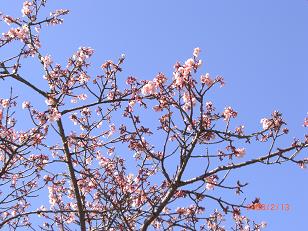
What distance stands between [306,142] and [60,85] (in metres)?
4.62

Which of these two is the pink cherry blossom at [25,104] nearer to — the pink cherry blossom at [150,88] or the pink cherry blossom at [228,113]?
the pink cherry blossom at [150,88]

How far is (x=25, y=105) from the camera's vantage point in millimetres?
8469

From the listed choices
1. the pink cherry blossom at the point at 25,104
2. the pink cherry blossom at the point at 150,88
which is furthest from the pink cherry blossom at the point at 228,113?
the pink cherry blossom at the point at 25,104

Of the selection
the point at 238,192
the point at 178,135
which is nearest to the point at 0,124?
the point at 178,135

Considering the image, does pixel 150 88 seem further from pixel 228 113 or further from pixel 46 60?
pixel 46 60

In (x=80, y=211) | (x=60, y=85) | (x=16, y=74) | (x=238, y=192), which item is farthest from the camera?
(x=60, y=85)

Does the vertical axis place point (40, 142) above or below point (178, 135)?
above

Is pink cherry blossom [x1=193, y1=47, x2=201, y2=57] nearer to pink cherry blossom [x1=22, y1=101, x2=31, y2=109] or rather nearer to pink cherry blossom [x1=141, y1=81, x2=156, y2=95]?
pink cherry blossom [x1=141, y1=81, x2=156, y2=95]

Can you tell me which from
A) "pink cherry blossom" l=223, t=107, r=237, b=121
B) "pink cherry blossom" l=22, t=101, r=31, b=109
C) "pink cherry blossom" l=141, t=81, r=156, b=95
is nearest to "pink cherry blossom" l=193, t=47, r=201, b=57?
"pink cherry blossom" l=141, t=81, r=156, b=95

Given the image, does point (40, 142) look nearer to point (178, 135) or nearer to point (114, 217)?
point (114, 217)

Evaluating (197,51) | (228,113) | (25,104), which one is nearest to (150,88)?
(197,51)

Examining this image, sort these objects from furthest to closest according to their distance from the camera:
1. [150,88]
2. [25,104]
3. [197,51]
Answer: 1. [25,104]
2. [150,88]
3. [197,51]

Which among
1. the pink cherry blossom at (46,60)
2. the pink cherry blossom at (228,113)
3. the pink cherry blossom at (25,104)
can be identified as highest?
the pink cherry blossom at (46,60)

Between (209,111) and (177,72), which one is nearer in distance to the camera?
(177,72)
